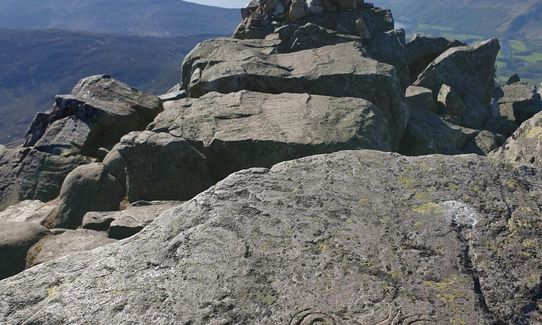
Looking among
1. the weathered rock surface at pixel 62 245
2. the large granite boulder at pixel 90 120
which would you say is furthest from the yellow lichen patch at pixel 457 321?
the large granite boulder at pixel 90 120

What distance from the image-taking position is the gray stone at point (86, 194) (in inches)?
637

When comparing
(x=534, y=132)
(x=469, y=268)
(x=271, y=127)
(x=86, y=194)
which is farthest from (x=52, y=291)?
(x=534, y=132)

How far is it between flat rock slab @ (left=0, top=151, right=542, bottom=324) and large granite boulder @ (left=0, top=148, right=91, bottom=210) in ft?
37.8

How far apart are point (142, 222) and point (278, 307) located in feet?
26.0

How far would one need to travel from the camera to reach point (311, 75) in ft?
69.7

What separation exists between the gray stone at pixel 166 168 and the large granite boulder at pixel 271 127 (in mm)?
692

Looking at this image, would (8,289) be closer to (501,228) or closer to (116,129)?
(501,228)

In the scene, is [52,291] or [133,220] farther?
[133,220]

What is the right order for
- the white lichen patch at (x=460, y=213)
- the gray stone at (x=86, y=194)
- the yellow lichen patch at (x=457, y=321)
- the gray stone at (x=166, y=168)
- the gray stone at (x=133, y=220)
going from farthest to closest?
the gray stone at (x=86, y=194) < the gray stone at (x=166, y=168) < the gray stone at (x=133, y=220) < the white lichen patch at (x=460, y=213) < the yellow lichen patch at (x=457, y=321)

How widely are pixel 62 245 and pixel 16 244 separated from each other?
4.45ft

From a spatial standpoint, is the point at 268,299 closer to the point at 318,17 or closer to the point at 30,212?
the point at 30,212

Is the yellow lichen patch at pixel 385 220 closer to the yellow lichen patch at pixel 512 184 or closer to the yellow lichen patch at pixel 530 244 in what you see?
the yellow lichen patch at pixel 530 244

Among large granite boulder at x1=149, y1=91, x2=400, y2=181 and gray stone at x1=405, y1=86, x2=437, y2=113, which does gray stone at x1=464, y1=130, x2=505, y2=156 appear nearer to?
gray stone at x1=405, y1=86, x2=437, y2=113

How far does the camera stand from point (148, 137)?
16.1m
